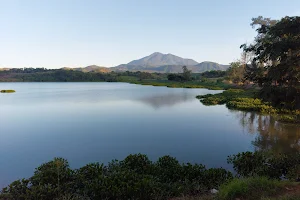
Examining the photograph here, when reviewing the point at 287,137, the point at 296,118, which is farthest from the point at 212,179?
the point at 296,118

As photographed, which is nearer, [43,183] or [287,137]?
[43,183]

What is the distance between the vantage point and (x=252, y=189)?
5.93 meters

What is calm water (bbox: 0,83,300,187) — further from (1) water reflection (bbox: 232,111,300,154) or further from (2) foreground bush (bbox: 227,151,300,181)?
(2) foreground bush (bbox: 227,151,300,181)

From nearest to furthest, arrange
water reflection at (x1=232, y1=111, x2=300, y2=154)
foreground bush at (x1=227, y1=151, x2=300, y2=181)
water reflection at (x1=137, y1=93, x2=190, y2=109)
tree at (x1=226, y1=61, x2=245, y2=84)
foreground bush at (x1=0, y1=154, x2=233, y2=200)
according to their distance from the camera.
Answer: foreground bush at (x1=0, y1=154, x2=233, y2=200)
foreground bush at (x1=227, y1=151, x2=300, y2=181)
water reflection at (x1=232, y1=111, x2=300, y2=154)
water reflection at (x1=137, y1=93, x2=190, y2=109)
tree at (x1=226, y1=61, x2=245, y2=84)

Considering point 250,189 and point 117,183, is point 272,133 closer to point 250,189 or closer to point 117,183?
point 250,189

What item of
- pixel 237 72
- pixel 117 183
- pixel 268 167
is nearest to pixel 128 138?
pixel 117 183

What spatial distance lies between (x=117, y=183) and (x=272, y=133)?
12432mm

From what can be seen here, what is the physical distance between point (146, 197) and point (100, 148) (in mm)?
Result: 6157

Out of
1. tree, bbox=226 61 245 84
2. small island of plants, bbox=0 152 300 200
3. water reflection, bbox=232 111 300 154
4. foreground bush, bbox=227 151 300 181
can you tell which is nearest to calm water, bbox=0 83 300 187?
water reflection, bbox=232 111 300 154

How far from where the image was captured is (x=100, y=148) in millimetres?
11781

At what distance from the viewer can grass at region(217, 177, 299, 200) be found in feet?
18.5

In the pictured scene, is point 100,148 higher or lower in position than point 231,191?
lower

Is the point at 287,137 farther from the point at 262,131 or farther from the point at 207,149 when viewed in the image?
the point at 207,149

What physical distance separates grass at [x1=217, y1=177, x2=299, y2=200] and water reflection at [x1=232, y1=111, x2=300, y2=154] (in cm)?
585
